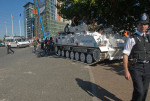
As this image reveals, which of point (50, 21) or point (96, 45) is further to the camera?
point (50, 21)

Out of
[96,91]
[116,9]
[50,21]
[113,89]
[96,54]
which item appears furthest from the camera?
[50,21]

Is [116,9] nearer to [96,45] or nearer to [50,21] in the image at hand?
[96,45]

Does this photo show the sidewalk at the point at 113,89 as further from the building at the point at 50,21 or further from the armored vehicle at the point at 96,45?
the building at the point at 50,21

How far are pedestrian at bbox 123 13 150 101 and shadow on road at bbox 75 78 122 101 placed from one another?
1.13 metres

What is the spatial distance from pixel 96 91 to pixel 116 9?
17.6ft

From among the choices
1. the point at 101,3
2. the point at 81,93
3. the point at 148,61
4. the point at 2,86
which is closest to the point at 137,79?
the point at 148,61

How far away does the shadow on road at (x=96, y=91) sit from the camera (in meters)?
3.48

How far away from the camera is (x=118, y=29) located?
8.24 meters

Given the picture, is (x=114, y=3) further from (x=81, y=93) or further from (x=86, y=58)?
(x=81, y=93)

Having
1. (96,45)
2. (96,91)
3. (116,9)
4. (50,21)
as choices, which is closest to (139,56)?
(96,91)

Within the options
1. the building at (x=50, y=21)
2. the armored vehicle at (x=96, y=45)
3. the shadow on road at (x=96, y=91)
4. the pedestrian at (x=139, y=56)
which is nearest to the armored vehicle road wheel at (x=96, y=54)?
the armored vehicle at (x=96, y=45)

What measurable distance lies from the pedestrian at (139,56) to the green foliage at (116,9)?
4622 millimetres

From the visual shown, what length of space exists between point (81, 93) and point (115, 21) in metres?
6.00

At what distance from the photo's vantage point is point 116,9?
746 cm
